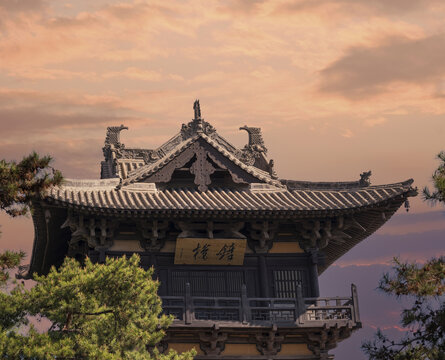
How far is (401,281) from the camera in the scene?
69.3ft

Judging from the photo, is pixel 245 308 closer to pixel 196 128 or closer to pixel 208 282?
pixel 208 282

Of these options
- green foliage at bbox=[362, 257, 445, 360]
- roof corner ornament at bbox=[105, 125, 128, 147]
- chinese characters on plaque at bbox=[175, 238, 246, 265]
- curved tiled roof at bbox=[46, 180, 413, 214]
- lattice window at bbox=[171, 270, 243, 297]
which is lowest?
green foliage at bbox=[362, 257, 445, 360]

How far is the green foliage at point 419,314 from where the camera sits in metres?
20.7

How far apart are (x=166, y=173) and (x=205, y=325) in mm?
5898

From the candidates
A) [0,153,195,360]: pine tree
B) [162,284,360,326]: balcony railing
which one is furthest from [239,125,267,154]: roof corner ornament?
[0,153,195,360]: pine tree

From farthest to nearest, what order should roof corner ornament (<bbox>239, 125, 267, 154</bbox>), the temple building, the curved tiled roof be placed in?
1. roof corner ornament (<bbox>239, 125, 267, 154</bbox>)
2. the curved tiled roof
3. the temple building

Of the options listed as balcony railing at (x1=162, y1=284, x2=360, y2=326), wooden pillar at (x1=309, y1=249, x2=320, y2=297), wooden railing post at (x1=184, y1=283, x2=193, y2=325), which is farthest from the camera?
wooden pillar at (x1=309, y1=249, x2=320, y2=297)

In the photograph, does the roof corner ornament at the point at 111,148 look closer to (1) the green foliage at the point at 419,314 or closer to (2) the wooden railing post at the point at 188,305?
(2) the wooden railing post at the point at 188,305

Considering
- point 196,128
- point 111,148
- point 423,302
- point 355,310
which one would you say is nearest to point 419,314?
point 423,302

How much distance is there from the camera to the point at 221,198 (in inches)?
1212

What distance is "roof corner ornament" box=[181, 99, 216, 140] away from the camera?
1265 inches

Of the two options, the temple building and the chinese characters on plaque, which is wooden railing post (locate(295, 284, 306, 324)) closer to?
the temple building

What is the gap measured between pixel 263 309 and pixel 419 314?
803cm

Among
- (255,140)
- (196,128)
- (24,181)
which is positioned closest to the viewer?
(24,181)
